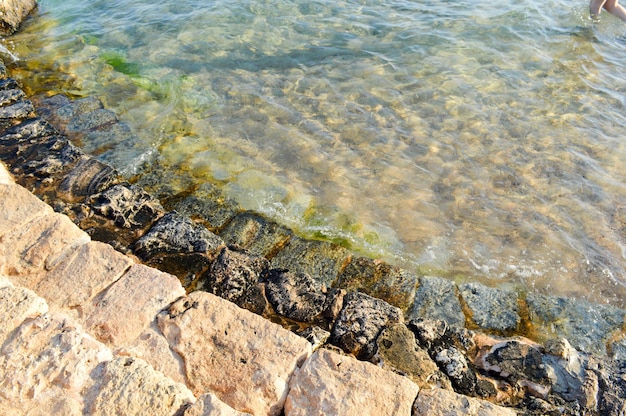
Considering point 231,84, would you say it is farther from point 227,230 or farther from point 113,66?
point 227,230

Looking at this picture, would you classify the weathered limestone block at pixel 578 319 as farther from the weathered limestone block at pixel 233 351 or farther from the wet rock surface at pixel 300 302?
the weathered limestone block at pixel 233 351

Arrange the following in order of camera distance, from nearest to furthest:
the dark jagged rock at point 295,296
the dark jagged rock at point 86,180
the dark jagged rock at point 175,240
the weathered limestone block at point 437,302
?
the dark jagged rock at point 295,296 → the weathered limestone block at point 437,302 → the dark jagged rock at point 175,240 → the dark jagged rock at point 86,180

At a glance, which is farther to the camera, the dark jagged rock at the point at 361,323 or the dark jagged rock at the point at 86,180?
the dark jagged rock at the point at 86,180

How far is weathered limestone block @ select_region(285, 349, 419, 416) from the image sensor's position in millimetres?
2309

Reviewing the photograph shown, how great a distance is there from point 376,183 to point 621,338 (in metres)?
2.57

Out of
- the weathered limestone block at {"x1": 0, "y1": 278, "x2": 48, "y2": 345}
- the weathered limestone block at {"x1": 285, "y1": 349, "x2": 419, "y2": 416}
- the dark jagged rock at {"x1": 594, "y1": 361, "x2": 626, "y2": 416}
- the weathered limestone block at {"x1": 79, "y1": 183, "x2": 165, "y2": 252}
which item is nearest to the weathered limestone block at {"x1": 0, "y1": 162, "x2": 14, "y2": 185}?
the weathered limestone block at {"x1": 79, "y1": 183, "x2": 165, "y2": 252}

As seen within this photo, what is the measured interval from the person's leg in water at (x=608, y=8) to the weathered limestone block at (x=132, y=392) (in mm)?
9173

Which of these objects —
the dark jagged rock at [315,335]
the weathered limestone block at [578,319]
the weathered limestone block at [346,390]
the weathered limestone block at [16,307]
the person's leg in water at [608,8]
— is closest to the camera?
the weathered limestone block at [346,390]

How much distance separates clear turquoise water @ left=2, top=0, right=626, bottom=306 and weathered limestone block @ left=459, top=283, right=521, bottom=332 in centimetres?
27

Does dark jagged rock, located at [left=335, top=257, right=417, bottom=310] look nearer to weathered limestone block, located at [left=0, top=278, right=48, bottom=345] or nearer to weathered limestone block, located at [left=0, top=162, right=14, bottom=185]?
weathered limestone block, located at [left=0, top=278, right=48, bottom=345]

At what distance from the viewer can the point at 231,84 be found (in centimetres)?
678

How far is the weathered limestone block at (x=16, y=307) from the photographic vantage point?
2426 millimetres

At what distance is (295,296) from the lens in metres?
3.26

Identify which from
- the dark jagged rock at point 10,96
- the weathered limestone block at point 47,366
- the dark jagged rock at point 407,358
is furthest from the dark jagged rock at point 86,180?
the dark jagged rock at point 407,358
